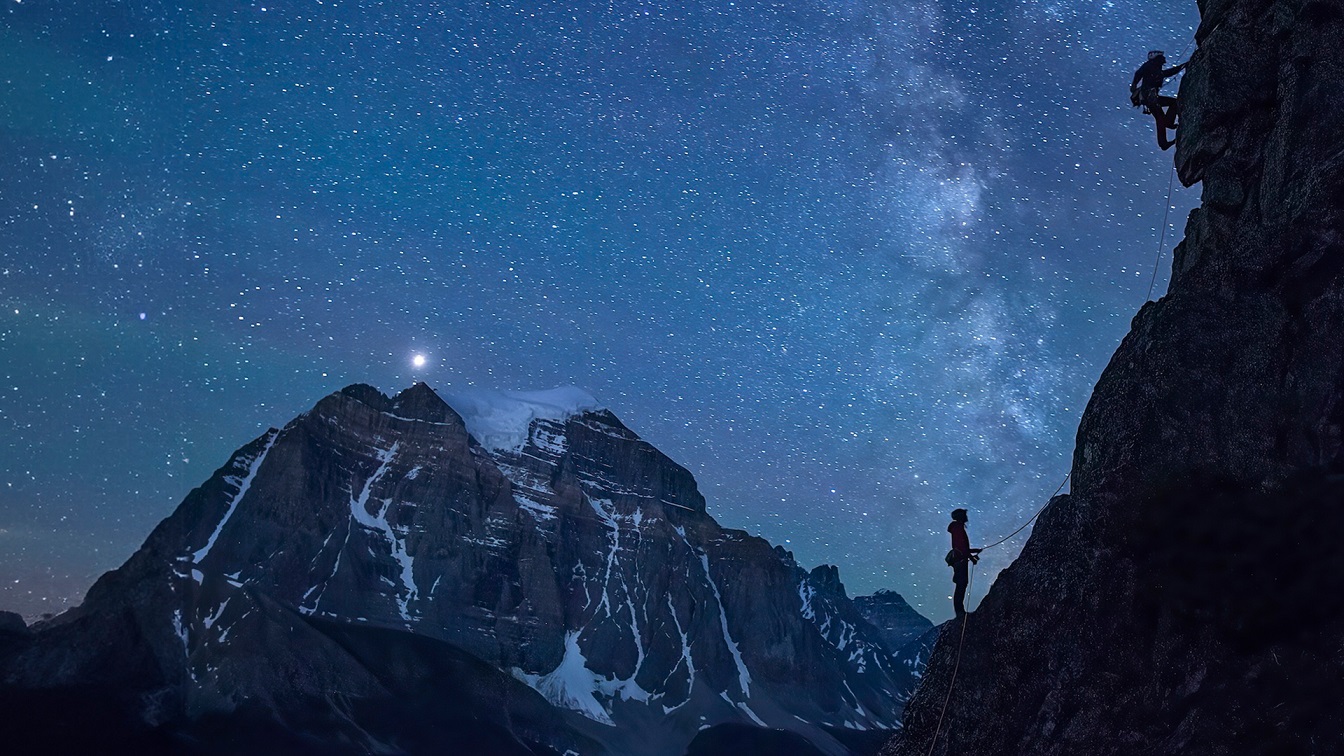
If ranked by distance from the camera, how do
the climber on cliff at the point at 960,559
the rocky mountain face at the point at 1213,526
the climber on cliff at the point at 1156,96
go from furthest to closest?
the climber on cliff at the point at 1156,96 < the climber on cliff at the point at 960,559 < the rocky mountain face at the point at 1213,526

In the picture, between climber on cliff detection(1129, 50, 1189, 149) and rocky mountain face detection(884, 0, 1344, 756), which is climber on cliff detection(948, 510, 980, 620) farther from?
climber on cliff detection(1129, 50, 1189, 149)

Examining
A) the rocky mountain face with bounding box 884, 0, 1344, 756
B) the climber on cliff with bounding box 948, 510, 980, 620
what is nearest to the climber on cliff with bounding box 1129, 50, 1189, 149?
the rocky mountain face with bounding box 884, 0, 1344, 756

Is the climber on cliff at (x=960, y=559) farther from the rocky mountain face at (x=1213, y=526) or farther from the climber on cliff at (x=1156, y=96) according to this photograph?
the climber on cliff at (x=1156, y=96)

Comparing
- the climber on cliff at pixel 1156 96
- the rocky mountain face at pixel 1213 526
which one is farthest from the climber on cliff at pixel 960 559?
the climber on cliff at pixel 1156 96

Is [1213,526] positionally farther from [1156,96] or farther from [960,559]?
[1156,96]

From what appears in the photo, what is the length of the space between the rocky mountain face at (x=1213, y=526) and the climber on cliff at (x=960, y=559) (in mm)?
527

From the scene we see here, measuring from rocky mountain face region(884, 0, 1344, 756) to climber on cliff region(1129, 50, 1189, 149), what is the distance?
4.77 meters

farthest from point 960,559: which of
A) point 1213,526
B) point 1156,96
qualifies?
point 1156,96

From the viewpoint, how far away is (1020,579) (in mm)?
20016

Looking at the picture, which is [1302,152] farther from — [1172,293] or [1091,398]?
[1091,398]

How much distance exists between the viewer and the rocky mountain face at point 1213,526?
1638cm

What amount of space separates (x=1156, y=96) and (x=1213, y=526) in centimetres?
1453

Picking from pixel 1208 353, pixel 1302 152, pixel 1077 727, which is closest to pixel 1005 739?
pixel 1077 727

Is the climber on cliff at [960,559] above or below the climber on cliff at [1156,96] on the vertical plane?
below
